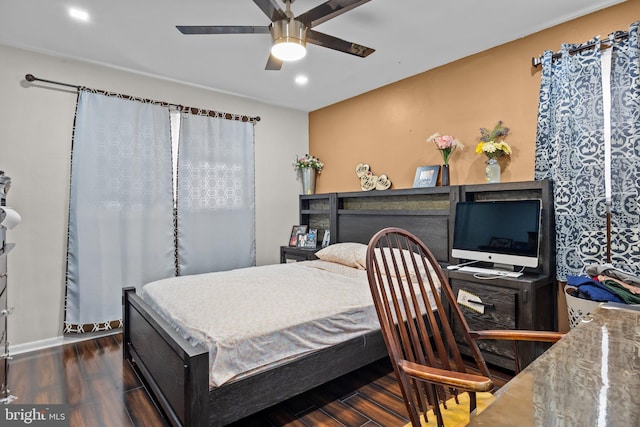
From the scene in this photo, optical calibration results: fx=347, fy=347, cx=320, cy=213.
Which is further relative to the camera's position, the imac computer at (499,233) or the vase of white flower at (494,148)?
the vase of white flower at (494,148)

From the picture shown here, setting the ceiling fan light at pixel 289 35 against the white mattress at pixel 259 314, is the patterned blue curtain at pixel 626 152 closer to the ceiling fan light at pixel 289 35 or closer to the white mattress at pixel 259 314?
the white mattress at pixel 259 314

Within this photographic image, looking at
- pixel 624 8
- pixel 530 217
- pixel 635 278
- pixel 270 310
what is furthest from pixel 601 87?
pixel 270 310

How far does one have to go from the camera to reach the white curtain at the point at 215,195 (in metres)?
3.79

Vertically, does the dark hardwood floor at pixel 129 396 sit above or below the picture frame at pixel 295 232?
below

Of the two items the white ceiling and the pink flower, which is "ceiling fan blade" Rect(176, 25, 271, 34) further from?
the pink flower

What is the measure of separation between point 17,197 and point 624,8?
15.8ft

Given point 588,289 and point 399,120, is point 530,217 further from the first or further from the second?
point 399,120

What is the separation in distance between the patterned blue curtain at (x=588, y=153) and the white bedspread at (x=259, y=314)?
1.55 m

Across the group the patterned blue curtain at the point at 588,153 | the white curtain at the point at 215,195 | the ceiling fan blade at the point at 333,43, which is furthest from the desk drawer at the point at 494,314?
the white curtain at the point at 215,195

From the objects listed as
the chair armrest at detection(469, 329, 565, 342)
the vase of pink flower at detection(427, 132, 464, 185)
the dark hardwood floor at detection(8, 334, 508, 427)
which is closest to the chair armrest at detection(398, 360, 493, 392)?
the chair armrest at detection(469, 329, 565, 342)

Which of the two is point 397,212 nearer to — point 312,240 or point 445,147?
point 445,147

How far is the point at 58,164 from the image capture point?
312cm

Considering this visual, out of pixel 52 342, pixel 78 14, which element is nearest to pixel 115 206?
pixel 52 342

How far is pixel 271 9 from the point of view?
1.99 metres
